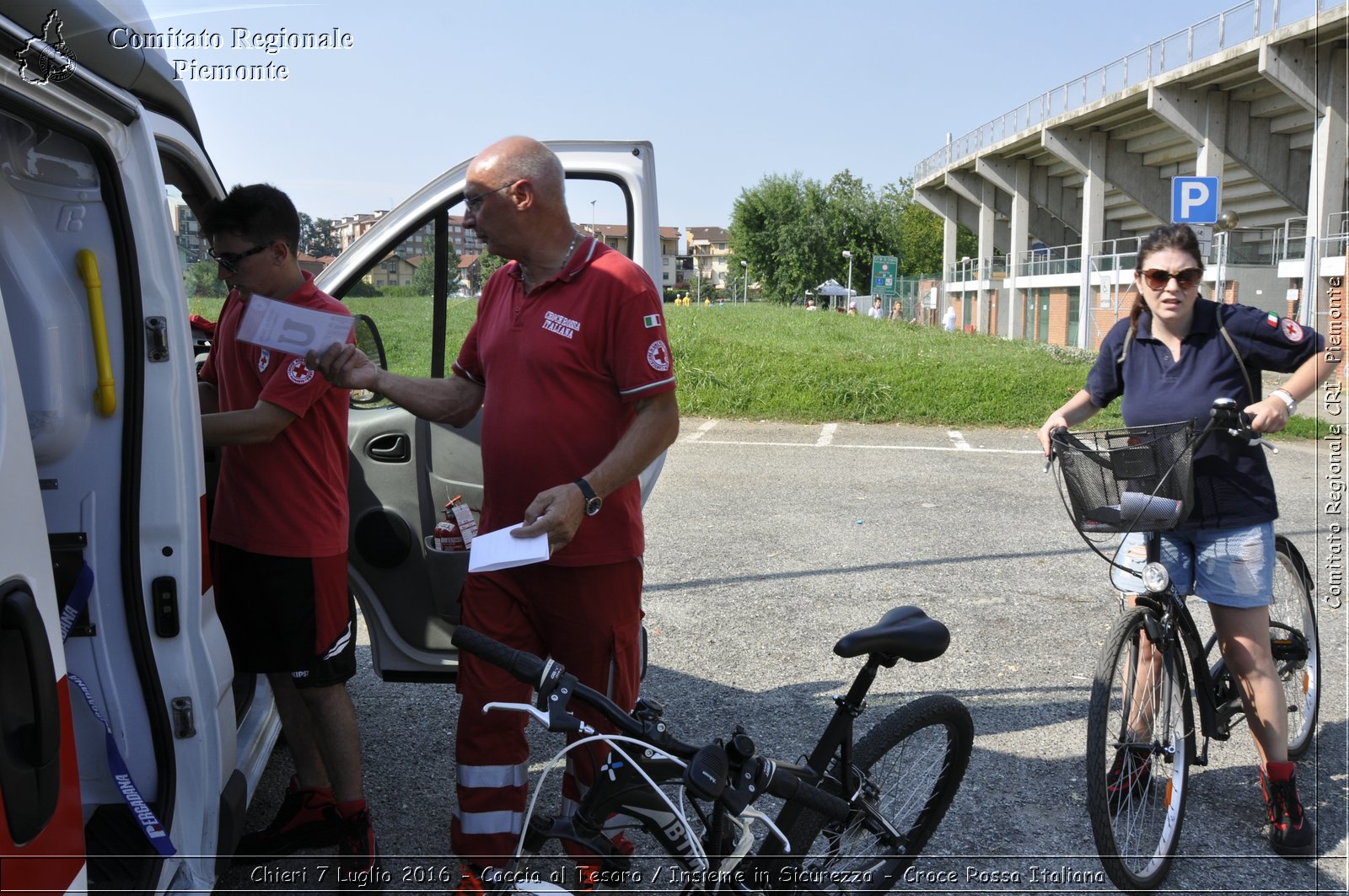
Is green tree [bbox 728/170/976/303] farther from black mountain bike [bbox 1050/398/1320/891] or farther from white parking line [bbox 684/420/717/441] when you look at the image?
black mountain bike [bbox 1050/398/1320/891]

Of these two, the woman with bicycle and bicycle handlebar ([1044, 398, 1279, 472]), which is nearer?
bicycle handlebar ([1044, 398, 1279, 472])

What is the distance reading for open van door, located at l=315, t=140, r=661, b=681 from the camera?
3604 mm

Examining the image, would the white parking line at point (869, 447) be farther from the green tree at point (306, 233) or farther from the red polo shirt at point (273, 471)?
the red polo shirt at point (273, 471)

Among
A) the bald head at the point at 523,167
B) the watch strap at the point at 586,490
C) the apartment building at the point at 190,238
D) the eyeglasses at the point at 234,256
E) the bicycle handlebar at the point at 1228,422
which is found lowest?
the watch strap at the point at 586,490

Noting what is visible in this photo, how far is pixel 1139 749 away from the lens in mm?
3211

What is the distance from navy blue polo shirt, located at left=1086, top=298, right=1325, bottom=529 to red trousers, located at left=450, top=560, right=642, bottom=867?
178 cm

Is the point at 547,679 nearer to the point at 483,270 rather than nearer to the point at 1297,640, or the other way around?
the point at 483,270

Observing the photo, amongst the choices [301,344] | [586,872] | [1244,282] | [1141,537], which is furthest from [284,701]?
[1244,282]

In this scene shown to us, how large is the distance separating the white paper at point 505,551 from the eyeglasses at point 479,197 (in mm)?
868

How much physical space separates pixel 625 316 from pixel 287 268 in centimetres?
108

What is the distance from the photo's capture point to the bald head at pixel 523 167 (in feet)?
8.82

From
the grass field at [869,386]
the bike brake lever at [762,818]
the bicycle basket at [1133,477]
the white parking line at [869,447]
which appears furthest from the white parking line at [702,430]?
the bike brake lever at [762,818]

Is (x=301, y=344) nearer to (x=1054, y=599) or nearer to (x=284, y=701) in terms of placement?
(x=284, y=701)

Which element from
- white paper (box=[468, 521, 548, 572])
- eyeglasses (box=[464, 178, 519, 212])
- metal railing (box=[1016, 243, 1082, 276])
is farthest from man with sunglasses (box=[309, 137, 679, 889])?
metal railing (box=[1016, 243, 1082, 276])
